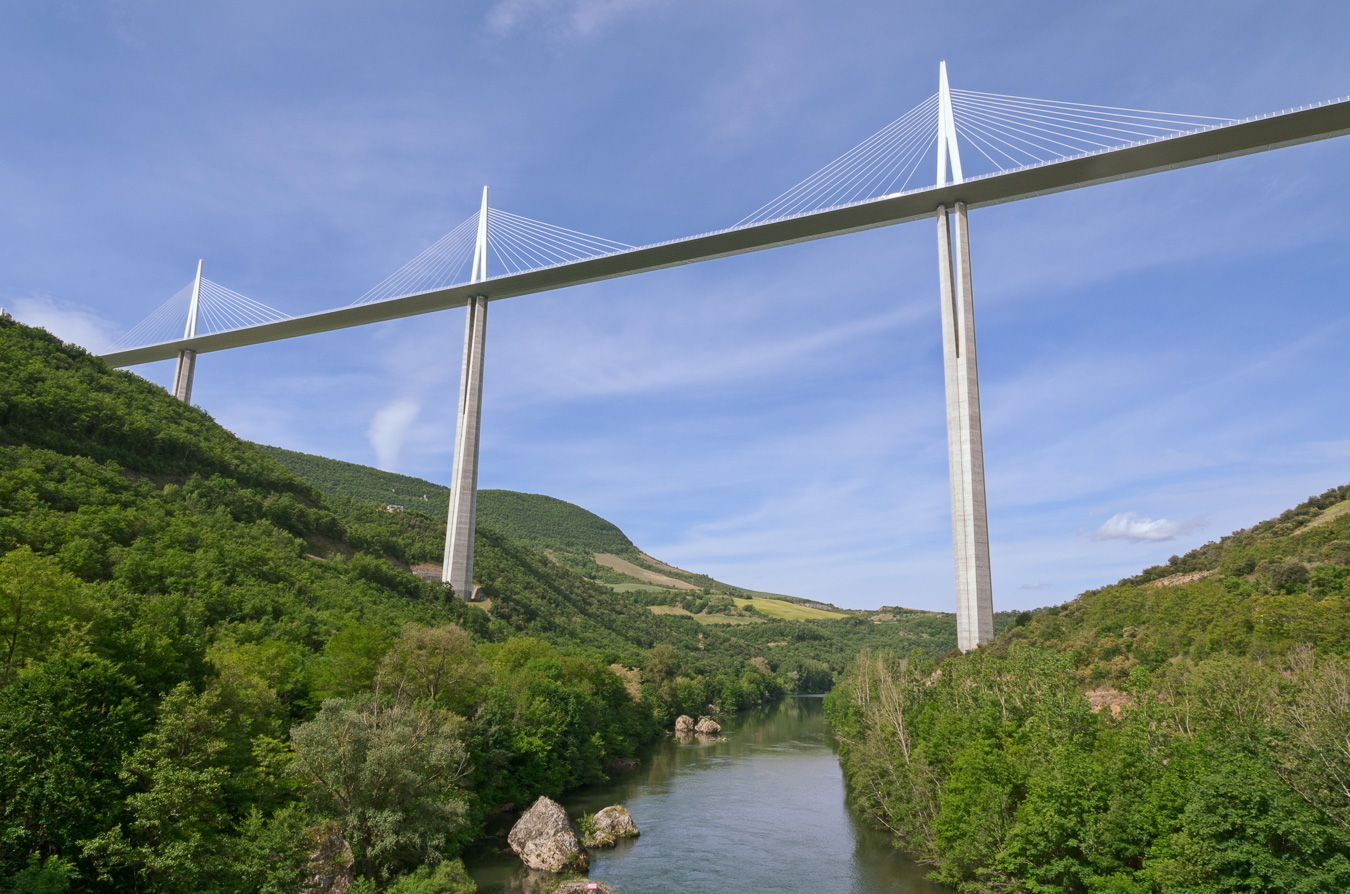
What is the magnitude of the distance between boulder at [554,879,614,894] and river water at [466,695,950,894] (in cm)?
73

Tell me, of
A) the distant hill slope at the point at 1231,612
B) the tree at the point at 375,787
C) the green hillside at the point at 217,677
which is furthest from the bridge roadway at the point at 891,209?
the tree at the point at 375,787

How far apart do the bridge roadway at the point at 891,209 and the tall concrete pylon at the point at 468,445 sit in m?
1.92

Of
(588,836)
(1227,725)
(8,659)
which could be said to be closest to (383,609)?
(588,836)

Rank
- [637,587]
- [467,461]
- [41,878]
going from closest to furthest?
[41,878], [467,461], [637,587]

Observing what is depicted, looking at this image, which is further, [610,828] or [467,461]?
[467,461]

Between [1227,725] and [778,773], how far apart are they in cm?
2849

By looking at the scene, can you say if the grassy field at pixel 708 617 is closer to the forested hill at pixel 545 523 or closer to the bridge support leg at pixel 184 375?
the forested hill at pixel 545 523

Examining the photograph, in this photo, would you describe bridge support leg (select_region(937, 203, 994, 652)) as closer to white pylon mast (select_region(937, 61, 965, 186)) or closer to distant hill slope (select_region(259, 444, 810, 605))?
white pylon mast (select_region(937, 61, 965, 186))

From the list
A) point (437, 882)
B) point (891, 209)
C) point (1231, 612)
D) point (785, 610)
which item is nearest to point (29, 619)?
point (437, 882)

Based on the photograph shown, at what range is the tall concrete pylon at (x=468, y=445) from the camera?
1923 inches

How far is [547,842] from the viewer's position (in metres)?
24.3

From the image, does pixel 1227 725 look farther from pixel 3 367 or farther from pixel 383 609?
pixel 3 367

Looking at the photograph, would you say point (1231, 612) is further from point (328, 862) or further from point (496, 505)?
point (496, 505)

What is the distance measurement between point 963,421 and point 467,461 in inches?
1232
